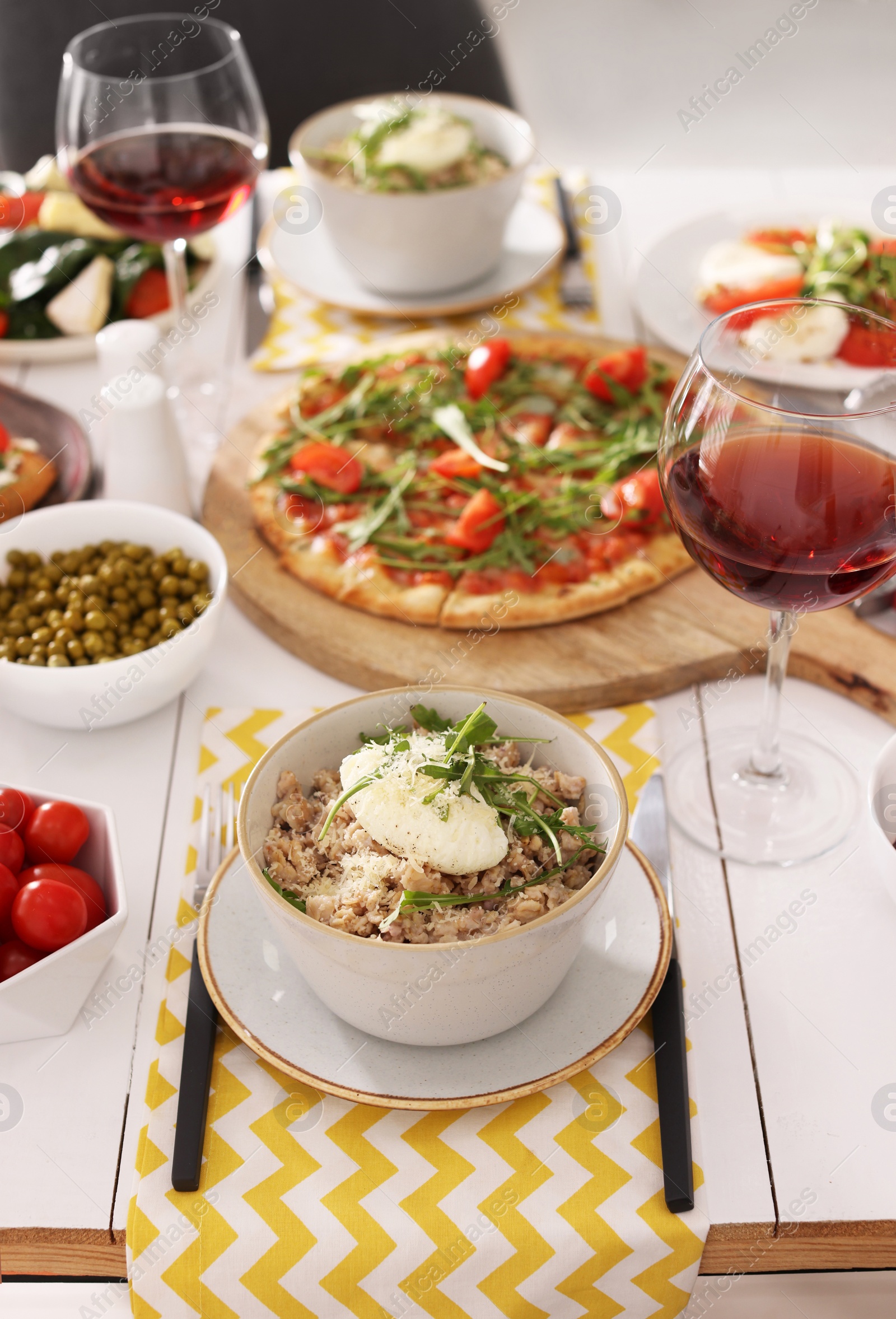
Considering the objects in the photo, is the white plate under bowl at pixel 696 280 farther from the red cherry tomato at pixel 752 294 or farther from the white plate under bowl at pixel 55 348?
the white plate under bowl at pixel 55 348

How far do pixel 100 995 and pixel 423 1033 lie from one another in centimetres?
41

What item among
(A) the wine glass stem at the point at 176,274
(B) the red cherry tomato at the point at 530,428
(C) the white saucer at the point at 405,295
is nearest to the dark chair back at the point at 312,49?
(C) the white saucer at the point at 405,295

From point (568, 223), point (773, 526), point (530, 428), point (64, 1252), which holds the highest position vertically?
point (773, 526)

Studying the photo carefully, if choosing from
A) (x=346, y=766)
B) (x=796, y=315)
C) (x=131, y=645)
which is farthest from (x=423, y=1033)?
(x=796, y=315)

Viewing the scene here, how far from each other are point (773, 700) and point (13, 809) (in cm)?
93

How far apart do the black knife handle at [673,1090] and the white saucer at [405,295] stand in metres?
1.67

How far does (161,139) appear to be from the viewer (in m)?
2.02

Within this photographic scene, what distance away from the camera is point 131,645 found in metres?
1.63

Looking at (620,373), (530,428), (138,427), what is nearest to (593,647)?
(530,428)

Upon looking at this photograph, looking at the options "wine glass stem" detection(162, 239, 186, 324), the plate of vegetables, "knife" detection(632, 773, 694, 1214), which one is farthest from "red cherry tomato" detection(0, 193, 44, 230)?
"knife" detection(632, 773, 694, 1214)

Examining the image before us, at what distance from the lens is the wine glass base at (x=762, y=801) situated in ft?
4.95

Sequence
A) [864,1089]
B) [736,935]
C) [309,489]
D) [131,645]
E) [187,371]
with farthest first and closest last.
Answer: [187,371], [309,489], [131,645], [736,935], [864,1089]

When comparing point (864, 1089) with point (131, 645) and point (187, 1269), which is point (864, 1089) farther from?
point (131, 645)

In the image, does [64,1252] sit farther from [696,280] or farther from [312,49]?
[312,49]
